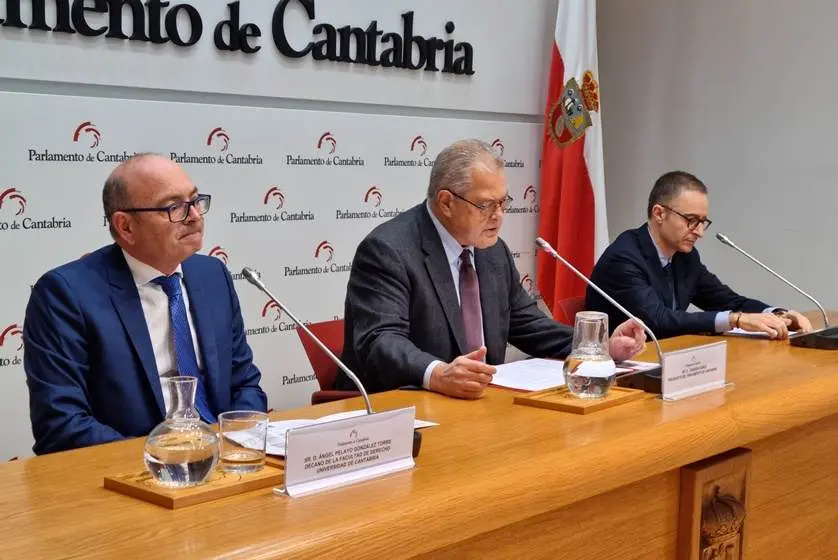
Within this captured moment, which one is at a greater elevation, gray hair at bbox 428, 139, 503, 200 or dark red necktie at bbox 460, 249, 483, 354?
gray hair at bbox 428, 139, 503, 200

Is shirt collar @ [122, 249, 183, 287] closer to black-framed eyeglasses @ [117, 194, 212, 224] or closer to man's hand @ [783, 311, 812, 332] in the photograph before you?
black-framed eyeglasses @ [117, 194, 212, 224]


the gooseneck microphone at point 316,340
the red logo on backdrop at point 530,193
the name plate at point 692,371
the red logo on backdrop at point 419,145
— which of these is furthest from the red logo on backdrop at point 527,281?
the gooseneck microphone at point 316,340

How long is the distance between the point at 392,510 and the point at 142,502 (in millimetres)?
382

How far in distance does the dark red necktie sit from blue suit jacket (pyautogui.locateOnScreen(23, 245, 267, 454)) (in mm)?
812

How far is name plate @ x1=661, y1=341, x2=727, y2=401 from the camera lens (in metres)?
2.38

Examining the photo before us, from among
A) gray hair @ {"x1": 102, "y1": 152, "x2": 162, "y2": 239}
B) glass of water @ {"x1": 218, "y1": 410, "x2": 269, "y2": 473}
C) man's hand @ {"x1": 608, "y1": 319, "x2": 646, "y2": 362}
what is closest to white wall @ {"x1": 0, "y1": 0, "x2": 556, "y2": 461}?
gray hair @ {"x1": 102, "y1": 152, "x2": 162, "y2": 239}

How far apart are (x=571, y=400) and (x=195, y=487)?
103 cm

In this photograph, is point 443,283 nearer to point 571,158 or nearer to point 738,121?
point 571,158

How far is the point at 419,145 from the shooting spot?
195 inches

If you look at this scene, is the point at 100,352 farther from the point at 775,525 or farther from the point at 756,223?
the point at 756,223

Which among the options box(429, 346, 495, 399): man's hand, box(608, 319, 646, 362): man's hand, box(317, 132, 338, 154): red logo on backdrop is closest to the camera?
box(429, 346, 495, 399): man's hand

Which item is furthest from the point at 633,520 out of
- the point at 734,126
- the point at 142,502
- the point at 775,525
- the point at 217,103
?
the point at 734,126

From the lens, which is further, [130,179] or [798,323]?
[798,323]

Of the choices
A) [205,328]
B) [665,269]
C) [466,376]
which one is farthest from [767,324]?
[205,328]
